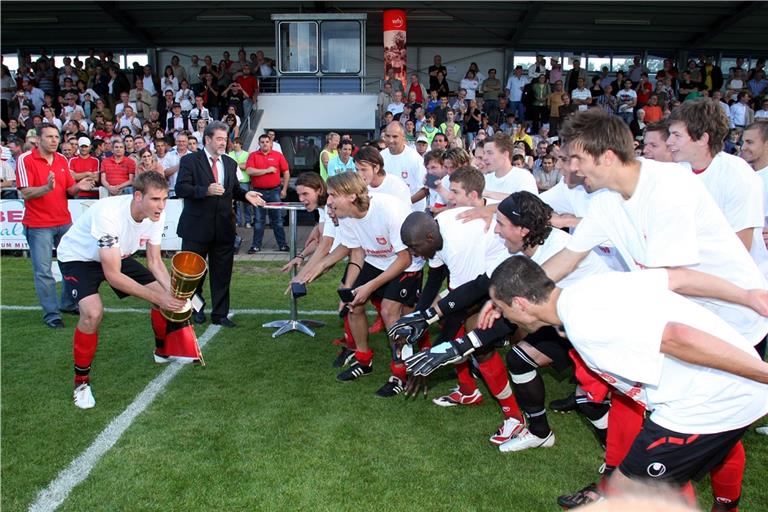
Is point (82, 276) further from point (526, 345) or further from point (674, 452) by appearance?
point (674, 452)

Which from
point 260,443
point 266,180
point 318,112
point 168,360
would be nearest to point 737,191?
point 260,443

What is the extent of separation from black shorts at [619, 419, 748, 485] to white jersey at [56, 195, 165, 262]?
4053 mm

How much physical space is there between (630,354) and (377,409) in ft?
9.80

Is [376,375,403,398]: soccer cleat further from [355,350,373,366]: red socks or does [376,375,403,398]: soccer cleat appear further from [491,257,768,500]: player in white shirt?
[491,257,768,500]: player in white shirt

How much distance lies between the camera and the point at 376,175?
6750mm

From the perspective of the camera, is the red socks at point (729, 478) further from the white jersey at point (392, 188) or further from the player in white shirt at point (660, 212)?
the white jersey at point (392, 188)

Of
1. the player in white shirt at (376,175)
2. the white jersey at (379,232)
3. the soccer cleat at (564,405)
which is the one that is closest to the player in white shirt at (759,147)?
the soccer cleat at (564,405)

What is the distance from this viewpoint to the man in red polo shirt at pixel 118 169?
11.8m

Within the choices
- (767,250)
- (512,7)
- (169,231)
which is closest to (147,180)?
(767,250)

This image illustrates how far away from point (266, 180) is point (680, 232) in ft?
32.4

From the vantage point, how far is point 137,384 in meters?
5.72

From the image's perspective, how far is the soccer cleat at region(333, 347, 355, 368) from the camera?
6.25m

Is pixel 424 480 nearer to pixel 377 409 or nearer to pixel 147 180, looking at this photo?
pixel 377 409

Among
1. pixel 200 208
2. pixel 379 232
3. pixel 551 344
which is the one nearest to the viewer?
pixel 551 344
